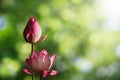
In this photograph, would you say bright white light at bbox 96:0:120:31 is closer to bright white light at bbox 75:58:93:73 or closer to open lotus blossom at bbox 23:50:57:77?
bright white light at bbox 75:58:93:73

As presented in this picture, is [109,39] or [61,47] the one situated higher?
[109,39]

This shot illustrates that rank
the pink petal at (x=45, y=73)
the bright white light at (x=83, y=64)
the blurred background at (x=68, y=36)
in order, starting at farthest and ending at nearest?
the bright white light at (x=83, y=64)
the blurred background at (x=68, y=36)
the pink petal at (x=45, y=73)

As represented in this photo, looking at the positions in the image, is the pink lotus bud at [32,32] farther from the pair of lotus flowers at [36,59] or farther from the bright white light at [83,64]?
the bright white light at [83,64]

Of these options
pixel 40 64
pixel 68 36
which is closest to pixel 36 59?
pixel 40 64

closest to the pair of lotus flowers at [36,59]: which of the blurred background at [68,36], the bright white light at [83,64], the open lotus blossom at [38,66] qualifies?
the open lotus blossom at [38,66]

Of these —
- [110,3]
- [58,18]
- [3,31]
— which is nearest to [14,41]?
[3,31]

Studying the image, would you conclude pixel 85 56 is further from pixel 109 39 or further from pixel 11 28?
pixel 11 28

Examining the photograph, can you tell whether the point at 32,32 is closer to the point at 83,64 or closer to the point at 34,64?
the point at 34,64

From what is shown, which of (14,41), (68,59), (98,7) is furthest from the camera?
(98,7)
